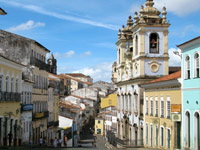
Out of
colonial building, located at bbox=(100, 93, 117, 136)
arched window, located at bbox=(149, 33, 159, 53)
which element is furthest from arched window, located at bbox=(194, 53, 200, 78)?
colonial building, located at bbox=(100, 93, 117, 136)

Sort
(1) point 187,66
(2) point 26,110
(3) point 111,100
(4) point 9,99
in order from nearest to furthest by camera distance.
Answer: (1) point 187,66 → (4) point 9,99 → (2) point 26,110 → (3) point 111,100

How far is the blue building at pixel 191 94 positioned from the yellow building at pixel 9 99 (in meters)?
12.6

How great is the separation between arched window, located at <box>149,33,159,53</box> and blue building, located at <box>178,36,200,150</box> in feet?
61.0

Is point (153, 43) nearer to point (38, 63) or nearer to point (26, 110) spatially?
point (38, 63)

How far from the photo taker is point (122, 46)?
5988 centimetres

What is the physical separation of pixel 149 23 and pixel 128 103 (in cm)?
1180

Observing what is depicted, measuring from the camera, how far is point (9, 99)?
31.3 metres

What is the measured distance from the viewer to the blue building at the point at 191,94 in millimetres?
24906

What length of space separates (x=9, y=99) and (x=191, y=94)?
45.9ft

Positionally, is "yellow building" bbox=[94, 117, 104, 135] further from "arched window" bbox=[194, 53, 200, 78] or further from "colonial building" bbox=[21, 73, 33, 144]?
"arched window" bbox=[194, 53, 200, 78]

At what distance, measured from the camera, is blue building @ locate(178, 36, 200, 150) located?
981 inches

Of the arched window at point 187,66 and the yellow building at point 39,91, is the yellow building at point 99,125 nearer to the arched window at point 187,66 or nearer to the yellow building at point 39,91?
the yellow building at point 39,91

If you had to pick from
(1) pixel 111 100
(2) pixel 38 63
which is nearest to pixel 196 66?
(2) pixel 38 63

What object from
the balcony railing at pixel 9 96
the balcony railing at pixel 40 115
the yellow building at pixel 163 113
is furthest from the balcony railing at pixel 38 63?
the yellow building at pixel 163 113
